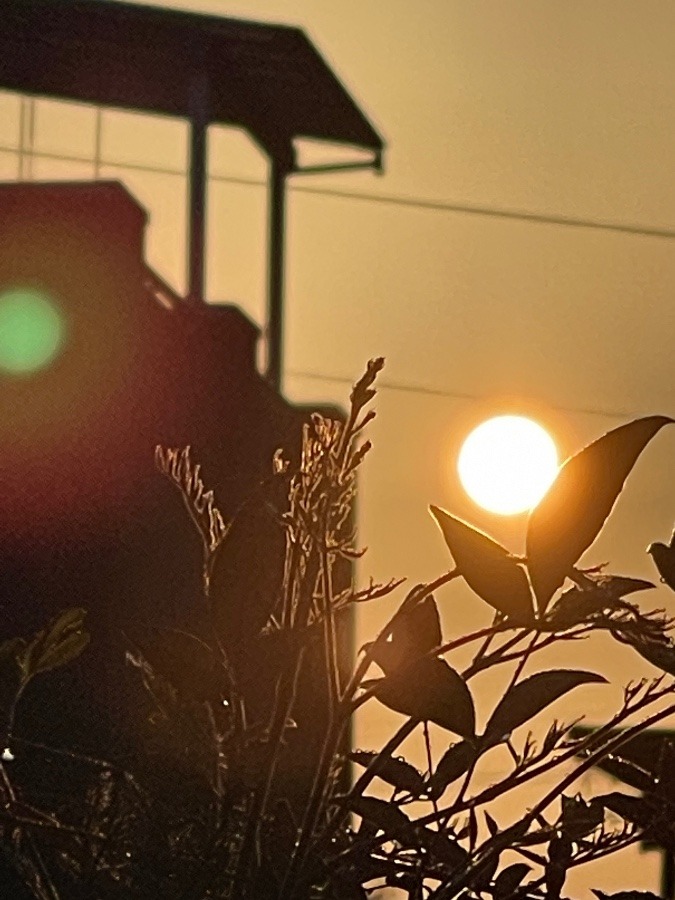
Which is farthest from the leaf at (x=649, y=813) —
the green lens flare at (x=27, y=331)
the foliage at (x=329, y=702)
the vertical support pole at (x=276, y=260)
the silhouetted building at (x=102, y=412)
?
the vertical support pole at (x=276, y=260)

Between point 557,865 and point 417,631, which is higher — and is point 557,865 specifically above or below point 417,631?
below

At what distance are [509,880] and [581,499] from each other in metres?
0.33

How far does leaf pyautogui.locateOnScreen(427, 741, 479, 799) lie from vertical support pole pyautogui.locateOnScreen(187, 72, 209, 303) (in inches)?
410

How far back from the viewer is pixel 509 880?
1087mm

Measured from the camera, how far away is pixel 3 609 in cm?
1070

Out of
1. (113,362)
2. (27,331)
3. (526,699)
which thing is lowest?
(113,362)

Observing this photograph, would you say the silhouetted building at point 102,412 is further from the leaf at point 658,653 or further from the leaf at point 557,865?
the leaf at point 658,653

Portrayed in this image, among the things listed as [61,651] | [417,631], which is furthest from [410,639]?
[61,651]

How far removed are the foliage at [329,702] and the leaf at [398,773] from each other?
57mm

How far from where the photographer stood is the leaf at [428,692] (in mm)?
893

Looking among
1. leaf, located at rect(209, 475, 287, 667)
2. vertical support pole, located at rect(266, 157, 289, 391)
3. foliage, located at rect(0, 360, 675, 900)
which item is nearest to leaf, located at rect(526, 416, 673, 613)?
foliage, located at rect(0, 360, 675, 900)

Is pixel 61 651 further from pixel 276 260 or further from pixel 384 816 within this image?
pixel 276 260

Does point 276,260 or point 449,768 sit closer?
point 449,768

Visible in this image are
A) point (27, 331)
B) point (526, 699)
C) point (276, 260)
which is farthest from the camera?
point (276, 260)
